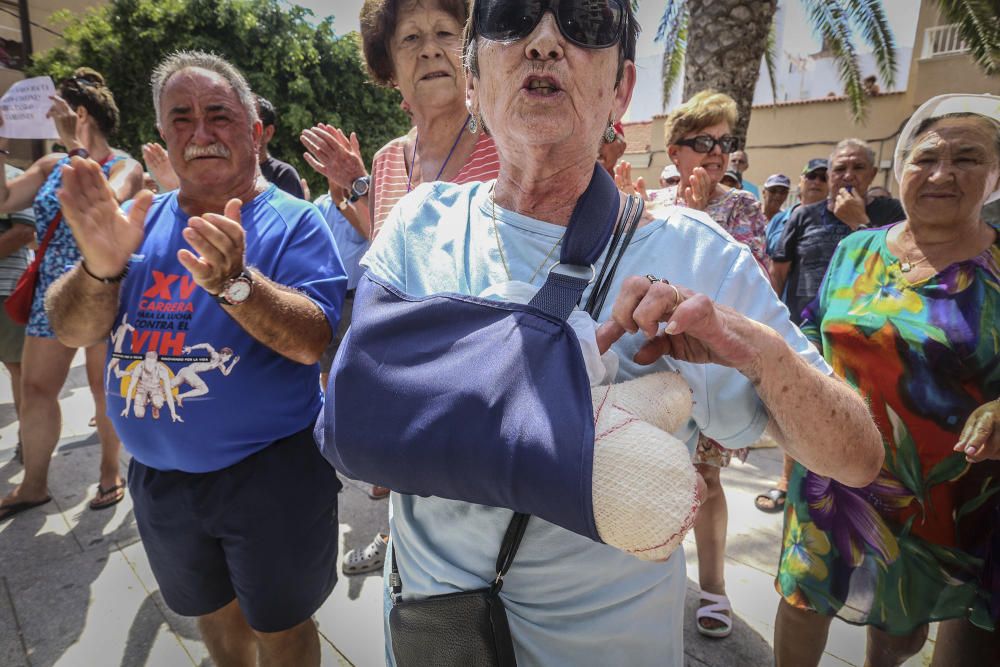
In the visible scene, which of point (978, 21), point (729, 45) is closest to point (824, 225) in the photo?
point (729, 45)

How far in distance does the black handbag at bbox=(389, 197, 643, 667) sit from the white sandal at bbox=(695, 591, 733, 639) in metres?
1.86

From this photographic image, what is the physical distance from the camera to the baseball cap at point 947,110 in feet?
6.29

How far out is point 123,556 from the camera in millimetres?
3059

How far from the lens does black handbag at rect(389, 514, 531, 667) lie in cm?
105

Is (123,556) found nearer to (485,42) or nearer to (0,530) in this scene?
(0,530)

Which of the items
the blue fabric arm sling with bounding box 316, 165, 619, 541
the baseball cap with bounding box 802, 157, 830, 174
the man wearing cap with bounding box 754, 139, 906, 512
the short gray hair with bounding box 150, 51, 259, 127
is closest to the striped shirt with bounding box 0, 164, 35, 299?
the short gray hair with bounding box 150, 51, 259, 127

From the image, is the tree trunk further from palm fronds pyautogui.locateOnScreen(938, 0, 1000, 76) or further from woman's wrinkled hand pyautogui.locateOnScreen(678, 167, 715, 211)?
palm fronds pyautogui.locateOnScreen(938, 0, 1000, 76)

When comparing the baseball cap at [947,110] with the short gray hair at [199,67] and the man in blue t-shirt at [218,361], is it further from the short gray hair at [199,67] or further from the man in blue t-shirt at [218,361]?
the short gray hair at [199,67]

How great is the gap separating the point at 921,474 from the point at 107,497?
4218mm

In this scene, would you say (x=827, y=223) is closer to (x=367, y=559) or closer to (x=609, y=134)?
(x=609, y=134)

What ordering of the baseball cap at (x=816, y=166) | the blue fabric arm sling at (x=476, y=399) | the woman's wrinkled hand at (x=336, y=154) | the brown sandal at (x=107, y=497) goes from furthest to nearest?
1. the baseball cap at (x=816, y=166)
2. the brown sandal at (x=107, y=497)
3. the woman's wrinkled hand at (x=336, y=154)
4. the blue fabric arm sling at (x=476, y=399)

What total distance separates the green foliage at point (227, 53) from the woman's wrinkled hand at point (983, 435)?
45.3 feet

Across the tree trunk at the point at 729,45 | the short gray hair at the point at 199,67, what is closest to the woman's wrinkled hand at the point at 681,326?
the short gray hair at the point at 199,67

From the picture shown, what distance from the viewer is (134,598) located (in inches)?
108
